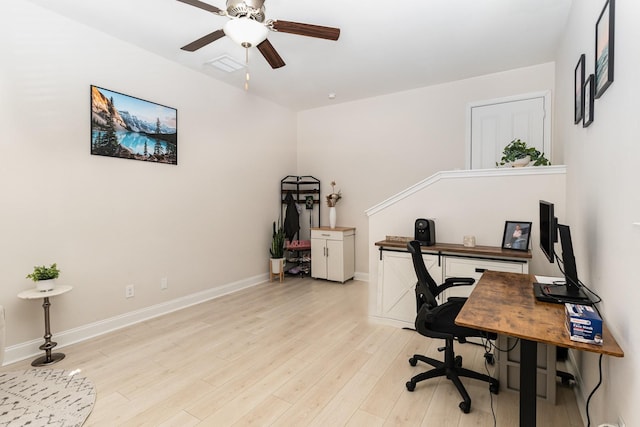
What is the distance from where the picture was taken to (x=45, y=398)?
2.03 m

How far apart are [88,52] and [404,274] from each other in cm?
377

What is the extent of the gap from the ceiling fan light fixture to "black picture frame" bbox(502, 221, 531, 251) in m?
2.73

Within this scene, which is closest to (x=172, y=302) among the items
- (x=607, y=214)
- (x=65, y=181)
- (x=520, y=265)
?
(x=65, y=181)

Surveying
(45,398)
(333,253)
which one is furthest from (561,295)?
(333,253)

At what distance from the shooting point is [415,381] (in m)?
2.12

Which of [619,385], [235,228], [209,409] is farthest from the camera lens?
[235,228]

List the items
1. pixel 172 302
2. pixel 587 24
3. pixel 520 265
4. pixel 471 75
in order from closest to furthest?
pixel 587 24
pixel 520 265
pixel 172 302
pixel 471 75

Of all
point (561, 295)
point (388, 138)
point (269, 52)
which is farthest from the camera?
point (388, 138)

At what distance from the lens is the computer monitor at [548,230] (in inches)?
67.9

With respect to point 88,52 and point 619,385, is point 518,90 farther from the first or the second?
point 88,52

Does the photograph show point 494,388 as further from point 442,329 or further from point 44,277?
point 44,277

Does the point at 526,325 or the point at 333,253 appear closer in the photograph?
the point at 526,325

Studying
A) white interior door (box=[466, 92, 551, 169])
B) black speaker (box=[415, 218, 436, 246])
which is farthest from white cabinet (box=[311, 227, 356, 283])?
white interior door (box=[466, 92, 551, 169])

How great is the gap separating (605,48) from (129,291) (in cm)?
421
